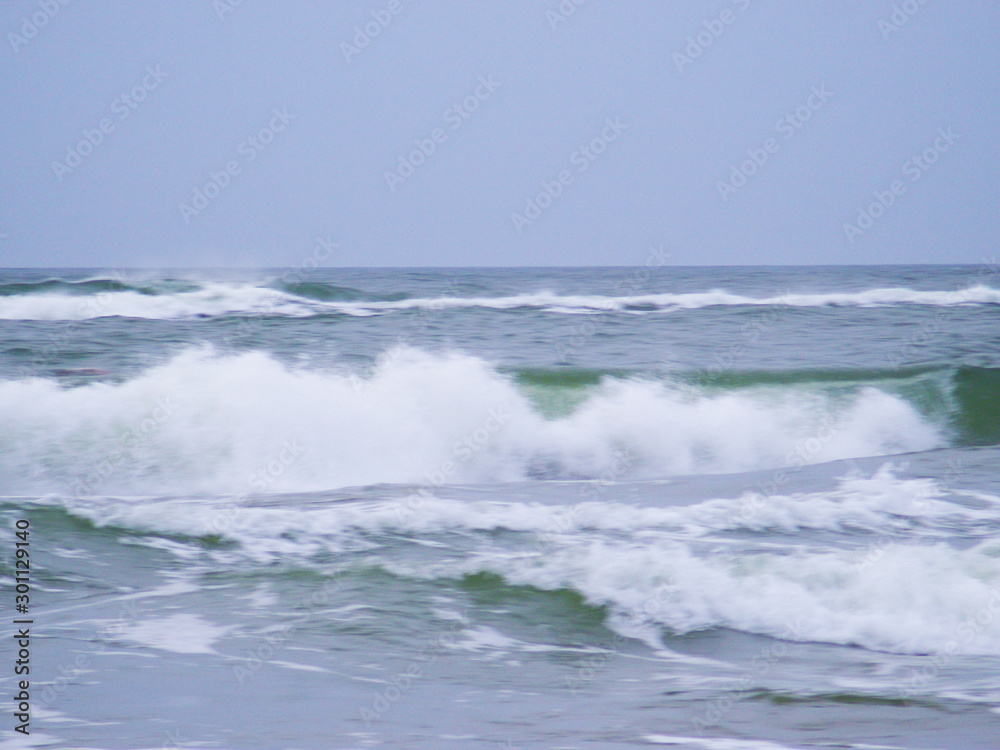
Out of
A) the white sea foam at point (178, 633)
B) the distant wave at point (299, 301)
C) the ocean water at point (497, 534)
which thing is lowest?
the white sea foam at point (178, 633)

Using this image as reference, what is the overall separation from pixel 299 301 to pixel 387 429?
319 inches

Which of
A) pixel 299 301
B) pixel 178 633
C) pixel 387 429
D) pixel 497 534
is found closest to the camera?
pixel 178 633

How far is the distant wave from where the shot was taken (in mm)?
15547

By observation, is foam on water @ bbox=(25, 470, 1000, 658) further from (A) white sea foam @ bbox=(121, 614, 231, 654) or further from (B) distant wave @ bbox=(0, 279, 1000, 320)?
(B) distant wave @ bbox=(0, 279, 1000, 320)

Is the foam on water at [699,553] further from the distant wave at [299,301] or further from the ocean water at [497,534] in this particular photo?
the distant wave at [299,301]

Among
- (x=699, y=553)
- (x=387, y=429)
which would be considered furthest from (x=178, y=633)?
(x=387, y=429)

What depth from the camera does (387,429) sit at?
9.86 metres

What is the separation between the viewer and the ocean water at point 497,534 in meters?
3.43

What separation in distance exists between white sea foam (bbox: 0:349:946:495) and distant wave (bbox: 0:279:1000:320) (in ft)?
15.5

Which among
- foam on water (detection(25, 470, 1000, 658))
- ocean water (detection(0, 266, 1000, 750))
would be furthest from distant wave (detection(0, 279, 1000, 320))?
foam on water (detection(25, 470, 1000, 658))

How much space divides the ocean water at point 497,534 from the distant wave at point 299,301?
0.55 metres

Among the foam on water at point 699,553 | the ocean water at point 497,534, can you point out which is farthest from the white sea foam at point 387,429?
the foam on water at point 699,553

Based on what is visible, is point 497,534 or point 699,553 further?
point 497,534

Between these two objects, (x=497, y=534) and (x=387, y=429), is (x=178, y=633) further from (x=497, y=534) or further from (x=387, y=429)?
(x=387, y=429)
